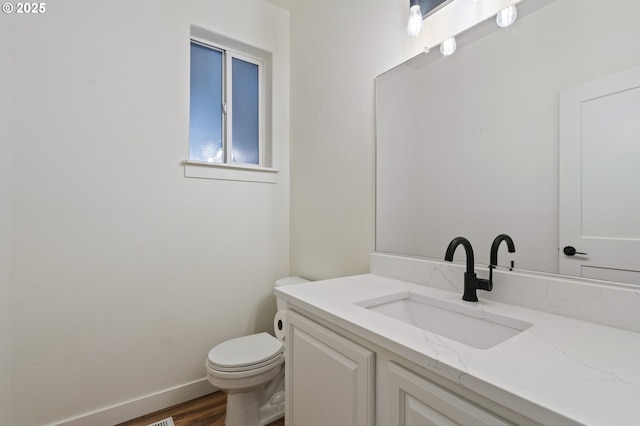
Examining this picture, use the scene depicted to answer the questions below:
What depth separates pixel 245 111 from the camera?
222 centimetres

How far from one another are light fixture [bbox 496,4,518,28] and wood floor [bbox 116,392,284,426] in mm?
2102

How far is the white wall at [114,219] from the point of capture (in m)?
1.42

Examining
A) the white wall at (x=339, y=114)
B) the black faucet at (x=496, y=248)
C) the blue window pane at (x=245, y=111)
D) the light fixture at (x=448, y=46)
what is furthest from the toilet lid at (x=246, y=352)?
the light fixture at (x=448, y=46)

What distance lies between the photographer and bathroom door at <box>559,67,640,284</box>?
790 mm

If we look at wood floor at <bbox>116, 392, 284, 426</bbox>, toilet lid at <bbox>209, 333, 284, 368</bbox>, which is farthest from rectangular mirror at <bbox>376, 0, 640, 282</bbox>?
wood floor at <bbox>116, 392, 284, 426</bbox>

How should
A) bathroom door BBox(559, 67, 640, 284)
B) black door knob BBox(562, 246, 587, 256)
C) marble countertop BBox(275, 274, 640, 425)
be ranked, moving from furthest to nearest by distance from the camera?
1. black door knob BBox(562, 246, 587, 256)
2. bathroom door BBox(559, 67, 640, 284)
3. marble countertop BBox(275, 274, 640, 425)

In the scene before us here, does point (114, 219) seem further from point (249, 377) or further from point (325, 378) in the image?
point (325, 378)

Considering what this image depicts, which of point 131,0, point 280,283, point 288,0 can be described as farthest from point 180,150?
point 288,0

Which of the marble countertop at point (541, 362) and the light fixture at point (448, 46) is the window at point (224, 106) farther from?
the marble countertop at point (541, 362)

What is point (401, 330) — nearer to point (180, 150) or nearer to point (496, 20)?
point (496, 20)

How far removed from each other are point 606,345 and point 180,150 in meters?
2.02

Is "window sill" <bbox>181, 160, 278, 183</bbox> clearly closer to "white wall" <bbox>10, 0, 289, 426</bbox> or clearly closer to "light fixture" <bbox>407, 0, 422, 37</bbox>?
"white wall" <bbox>10, 0, 289, 426</bbox>

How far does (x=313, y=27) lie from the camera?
2.02m

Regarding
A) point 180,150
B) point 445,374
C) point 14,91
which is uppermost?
point 14,91
